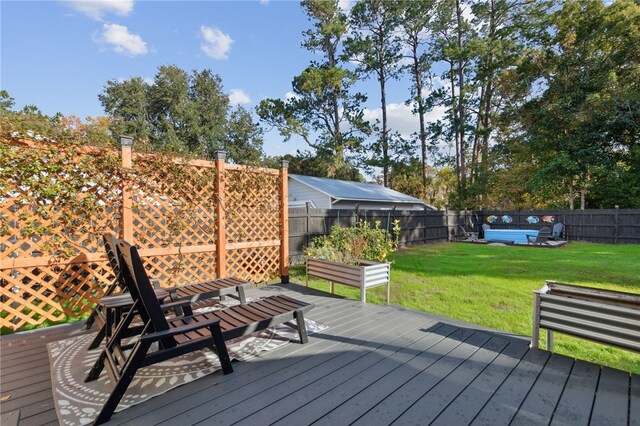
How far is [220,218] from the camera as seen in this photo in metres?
5.29

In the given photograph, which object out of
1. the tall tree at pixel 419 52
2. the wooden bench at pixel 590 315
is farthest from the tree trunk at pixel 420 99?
the wooden bench at pixel 590 315

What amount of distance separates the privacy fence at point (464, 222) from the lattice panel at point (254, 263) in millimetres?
2003

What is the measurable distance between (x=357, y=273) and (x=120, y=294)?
2.95 metres

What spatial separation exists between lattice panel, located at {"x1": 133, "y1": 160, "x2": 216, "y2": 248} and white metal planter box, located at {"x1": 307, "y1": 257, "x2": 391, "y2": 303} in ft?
6.77

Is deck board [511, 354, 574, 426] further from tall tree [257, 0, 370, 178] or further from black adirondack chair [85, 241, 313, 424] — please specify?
tall tree [257, 0, 370, 178]

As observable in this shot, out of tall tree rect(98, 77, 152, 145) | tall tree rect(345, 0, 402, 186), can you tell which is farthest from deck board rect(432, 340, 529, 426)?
tall tree rect(98, 77, 152, 145)

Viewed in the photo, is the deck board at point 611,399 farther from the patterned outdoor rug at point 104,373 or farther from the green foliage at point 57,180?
the green foliage at point 57,180

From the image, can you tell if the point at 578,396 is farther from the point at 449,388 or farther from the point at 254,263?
the point at 254,263

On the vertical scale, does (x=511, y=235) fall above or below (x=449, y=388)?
above

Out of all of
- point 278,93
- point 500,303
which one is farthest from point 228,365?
point 278,93

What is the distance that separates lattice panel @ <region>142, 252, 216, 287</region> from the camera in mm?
4709

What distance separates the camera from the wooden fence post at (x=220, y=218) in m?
5.24

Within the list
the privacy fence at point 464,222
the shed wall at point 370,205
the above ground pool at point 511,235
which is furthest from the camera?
the shed wall at point 370,205

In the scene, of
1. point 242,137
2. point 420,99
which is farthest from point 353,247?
point 242,137
